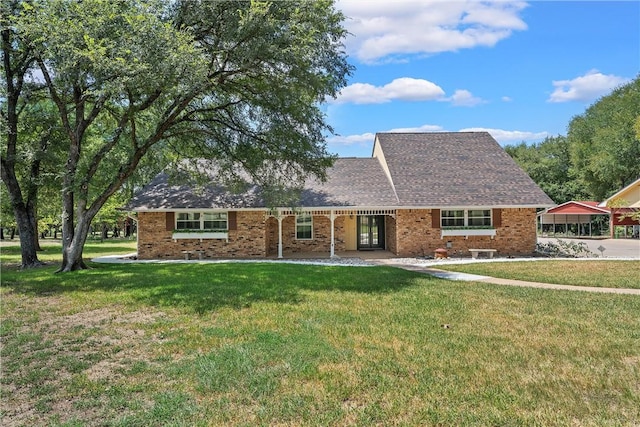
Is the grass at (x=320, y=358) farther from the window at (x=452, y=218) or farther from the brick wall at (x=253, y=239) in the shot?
the window at (x=452, y=218)

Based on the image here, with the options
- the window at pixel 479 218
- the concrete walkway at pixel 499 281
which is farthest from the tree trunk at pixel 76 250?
the window at pixel 479 218

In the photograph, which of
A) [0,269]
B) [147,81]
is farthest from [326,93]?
A: [0,269]

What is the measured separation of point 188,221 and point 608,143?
3949 centimetres

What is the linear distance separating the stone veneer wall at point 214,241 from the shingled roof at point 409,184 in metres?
0.77

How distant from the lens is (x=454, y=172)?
21297 millimetres

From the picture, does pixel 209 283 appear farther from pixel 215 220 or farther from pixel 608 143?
pixel 608 143

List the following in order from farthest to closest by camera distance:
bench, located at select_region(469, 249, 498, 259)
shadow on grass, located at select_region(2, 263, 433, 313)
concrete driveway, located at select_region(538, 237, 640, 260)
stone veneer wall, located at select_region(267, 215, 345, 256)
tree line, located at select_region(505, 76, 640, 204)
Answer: tree line, located at select_region(505, 76, 640, 204) → stone veneer wall, located at select_region(267, 215, 345, 256) → concrete driveway, located at select_region(538, 237, 640, 260) → bench, located at select_region(469, 249, 498, 259) → shadow on grass, located at select_region(2, 263, 433, 313)

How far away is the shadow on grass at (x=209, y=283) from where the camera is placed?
9.48 m

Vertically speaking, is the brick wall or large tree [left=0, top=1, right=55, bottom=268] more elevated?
large tree [left=0, top=1, right=55, bottom=268]

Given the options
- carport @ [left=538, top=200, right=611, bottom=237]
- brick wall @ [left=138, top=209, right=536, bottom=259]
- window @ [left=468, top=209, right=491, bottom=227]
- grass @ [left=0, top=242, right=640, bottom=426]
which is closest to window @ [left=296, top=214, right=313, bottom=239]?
brick wall @ [left=138, top=209, right=536, bottom=259]

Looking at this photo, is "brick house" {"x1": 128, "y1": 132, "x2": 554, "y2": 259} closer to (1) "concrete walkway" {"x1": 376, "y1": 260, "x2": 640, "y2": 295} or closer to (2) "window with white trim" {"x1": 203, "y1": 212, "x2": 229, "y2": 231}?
(2) "window with white trim" {"x1": 203, "y1": 212, "x2": 229, "y2": 231}

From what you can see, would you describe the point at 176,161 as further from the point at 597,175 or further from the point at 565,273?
the point at 597,175

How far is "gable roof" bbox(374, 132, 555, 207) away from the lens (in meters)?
19.2

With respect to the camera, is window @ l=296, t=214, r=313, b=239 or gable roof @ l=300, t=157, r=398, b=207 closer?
gable roof @ l=300, t=157, r=398, b=207
